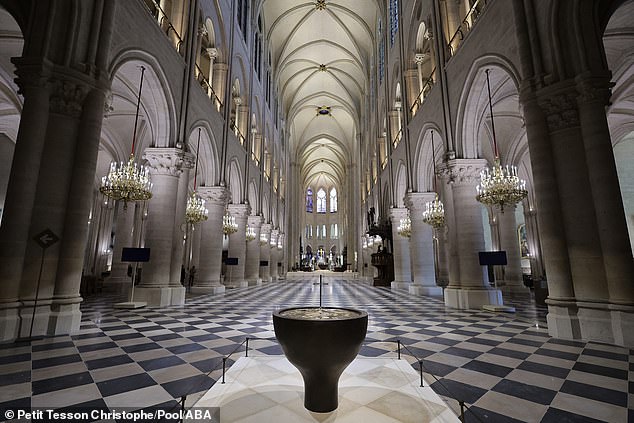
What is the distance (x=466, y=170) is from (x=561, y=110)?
340 centimetres

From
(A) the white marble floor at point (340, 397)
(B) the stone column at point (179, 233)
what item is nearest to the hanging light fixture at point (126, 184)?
(B) the stone column at point (179, 233)

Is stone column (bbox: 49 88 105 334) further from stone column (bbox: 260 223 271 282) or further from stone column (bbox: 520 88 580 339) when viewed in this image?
stone column (bbox: 260 223 271 282)

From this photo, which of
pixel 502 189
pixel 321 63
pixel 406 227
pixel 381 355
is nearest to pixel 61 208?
pixel 381 355

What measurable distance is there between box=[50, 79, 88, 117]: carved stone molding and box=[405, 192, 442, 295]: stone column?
10.6 meters

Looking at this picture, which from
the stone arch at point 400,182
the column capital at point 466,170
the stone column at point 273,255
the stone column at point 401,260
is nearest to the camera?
the column capital at point 466,170

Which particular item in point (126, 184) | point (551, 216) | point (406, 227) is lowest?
point (551, 216)

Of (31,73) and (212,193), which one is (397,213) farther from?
(31,73)

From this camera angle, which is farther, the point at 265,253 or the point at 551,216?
the point at 265,253

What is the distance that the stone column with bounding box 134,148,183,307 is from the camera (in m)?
8.02

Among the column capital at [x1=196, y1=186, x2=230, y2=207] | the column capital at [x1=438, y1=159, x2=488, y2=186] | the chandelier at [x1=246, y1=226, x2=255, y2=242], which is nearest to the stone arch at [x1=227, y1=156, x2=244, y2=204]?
the chandelier at [x1=246, y1=226, x2=255, y2=242]

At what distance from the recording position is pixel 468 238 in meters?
8.17

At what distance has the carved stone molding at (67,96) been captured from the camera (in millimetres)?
4898

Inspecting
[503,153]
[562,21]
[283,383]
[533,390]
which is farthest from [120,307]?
[503,153]

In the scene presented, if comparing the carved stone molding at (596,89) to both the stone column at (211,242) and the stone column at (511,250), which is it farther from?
the stone column at (211,242)
